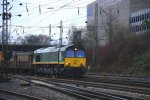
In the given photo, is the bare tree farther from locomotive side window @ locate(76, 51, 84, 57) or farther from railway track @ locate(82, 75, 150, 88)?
railway track @ locate(82, 75, 150, 88)

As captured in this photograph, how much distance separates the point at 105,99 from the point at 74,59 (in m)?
23.0

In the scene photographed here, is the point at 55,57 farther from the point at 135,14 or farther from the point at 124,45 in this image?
the point at 135,14

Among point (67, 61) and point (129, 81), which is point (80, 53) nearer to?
point (67, 61)

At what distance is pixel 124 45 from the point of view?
6944cm

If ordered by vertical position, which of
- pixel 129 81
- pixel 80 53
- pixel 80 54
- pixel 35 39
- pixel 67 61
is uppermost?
pixel 35 39

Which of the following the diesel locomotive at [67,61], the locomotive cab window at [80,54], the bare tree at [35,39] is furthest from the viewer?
the bare tree at [35,39]

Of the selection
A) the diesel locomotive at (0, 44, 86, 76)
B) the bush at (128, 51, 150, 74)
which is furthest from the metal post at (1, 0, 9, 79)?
the bush at (128, 51, 150, 74)

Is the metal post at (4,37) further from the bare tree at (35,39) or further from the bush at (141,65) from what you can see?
the bare tree at (35,39)

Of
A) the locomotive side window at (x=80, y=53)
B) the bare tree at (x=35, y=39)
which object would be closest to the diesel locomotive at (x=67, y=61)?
the locomotive side window at (x=80, y=53)

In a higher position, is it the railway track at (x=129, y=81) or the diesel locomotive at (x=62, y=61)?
the diesel locomotive at (x=62, y=61)

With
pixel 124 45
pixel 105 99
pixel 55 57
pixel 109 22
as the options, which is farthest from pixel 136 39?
pixel 105 99

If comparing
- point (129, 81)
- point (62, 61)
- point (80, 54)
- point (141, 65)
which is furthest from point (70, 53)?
point (141, 65)

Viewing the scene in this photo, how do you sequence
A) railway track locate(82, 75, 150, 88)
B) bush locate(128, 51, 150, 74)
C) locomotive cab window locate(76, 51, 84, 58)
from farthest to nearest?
bush locate(128, 51, 150, 74) → locomotive cab window locate(76, 51, 84, 58) → railway track locate(82, 75, 150, 88)

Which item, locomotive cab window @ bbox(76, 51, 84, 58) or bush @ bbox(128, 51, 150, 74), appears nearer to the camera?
locomotive cab window @ bbox(76, 51, 84, 58)
